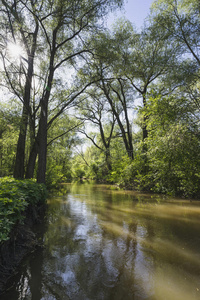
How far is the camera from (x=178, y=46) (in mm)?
13477

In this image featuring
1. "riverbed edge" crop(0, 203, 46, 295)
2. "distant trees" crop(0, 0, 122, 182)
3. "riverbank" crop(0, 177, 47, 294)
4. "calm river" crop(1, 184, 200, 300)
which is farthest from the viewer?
"distant trees" crop(0, 0, 122, 182)

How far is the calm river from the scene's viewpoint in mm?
2723

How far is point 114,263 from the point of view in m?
3.54

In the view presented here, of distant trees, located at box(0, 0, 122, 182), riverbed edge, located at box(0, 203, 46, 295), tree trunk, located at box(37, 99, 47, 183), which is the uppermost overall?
distant trees, located at box(0, 0, 122, 182)

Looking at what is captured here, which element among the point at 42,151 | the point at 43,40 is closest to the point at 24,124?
the point at 42,151

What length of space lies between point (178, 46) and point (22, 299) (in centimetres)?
1591

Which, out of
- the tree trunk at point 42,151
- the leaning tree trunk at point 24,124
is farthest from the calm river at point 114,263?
the leaning tree trunk at point 24,124

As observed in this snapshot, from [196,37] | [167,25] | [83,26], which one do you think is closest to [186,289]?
[83,26]

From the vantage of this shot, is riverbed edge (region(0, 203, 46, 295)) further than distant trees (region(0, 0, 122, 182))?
No

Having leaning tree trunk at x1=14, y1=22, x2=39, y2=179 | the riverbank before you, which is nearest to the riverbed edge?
the riverbank

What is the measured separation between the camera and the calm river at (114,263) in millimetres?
2723

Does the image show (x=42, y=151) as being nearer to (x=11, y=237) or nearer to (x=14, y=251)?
(x=11, y=237)

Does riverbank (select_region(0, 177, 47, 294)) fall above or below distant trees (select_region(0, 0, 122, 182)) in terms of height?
below

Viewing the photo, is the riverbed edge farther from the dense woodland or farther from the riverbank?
the dense woodland
